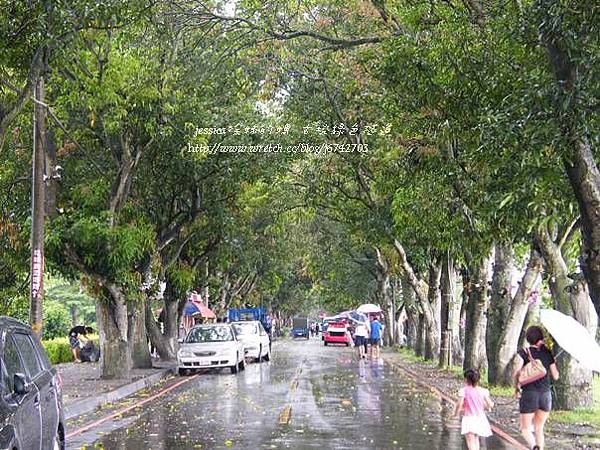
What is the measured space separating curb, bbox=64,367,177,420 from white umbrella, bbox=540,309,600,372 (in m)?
10.2

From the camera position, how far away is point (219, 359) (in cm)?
2797

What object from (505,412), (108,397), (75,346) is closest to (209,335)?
(75,346)

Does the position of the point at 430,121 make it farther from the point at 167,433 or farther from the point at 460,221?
the point at 167,433

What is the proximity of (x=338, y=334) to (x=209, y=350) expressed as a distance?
Result: 3370 cm

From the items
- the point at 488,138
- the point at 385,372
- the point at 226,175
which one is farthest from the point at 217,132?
the point at 488,138

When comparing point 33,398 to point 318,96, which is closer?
point 33,398

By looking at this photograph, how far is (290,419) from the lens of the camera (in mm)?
15062

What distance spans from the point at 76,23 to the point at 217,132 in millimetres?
11662

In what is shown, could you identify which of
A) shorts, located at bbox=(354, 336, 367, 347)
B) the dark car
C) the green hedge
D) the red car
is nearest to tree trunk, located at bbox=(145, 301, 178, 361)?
the green hedge

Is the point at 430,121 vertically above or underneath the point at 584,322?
above

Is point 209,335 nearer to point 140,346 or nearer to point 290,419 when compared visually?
point 140,346

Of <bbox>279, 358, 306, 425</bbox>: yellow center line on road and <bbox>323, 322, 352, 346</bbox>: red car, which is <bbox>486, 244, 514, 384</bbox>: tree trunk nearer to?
<bbox>279, 358, 306, 425</bbox>: yellow center line on road

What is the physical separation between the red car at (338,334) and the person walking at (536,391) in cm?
5017

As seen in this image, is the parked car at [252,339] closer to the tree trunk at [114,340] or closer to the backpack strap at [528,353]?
the tree trunk at [114,340]
